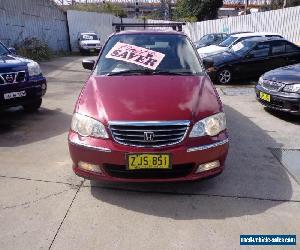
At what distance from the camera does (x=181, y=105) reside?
374cm

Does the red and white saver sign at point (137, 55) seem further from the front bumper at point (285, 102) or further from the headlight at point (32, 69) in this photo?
the front bumper at point (285, 102)

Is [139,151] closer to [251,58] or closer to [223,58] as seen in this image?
[223,58]

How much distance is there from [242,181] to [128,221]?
1.51m

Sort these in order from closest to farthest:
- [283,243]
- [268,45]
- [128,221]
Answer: [283,243], [128,221], [268,45]

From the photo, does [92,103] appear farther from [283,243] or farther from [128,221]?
[283,243]

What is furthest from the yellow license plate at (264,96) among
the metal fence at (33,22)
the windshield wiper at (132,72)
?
the metal fence at (33,22)

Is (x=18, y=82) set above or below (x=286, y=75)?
above

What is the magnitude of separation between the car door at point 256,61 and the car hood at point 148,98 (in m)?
7.03

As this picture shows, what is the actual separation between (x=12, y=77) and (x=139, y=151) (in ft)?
12.0

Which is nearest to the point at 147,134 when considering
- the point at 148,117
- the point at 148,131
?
the point at 148,131

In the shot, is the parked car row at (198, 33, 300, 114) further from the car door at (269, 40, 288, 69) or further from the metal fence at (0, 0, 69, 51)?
the metal fence at (0, 0, 69, 51)

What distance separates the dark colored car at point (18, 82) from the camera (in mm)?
6059

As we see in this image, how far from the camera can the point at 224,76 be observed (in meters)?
11.0

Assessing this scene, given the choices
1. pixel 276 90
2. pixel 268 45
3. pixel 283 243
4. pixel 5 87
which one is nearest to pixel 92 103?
pixel 283 243
